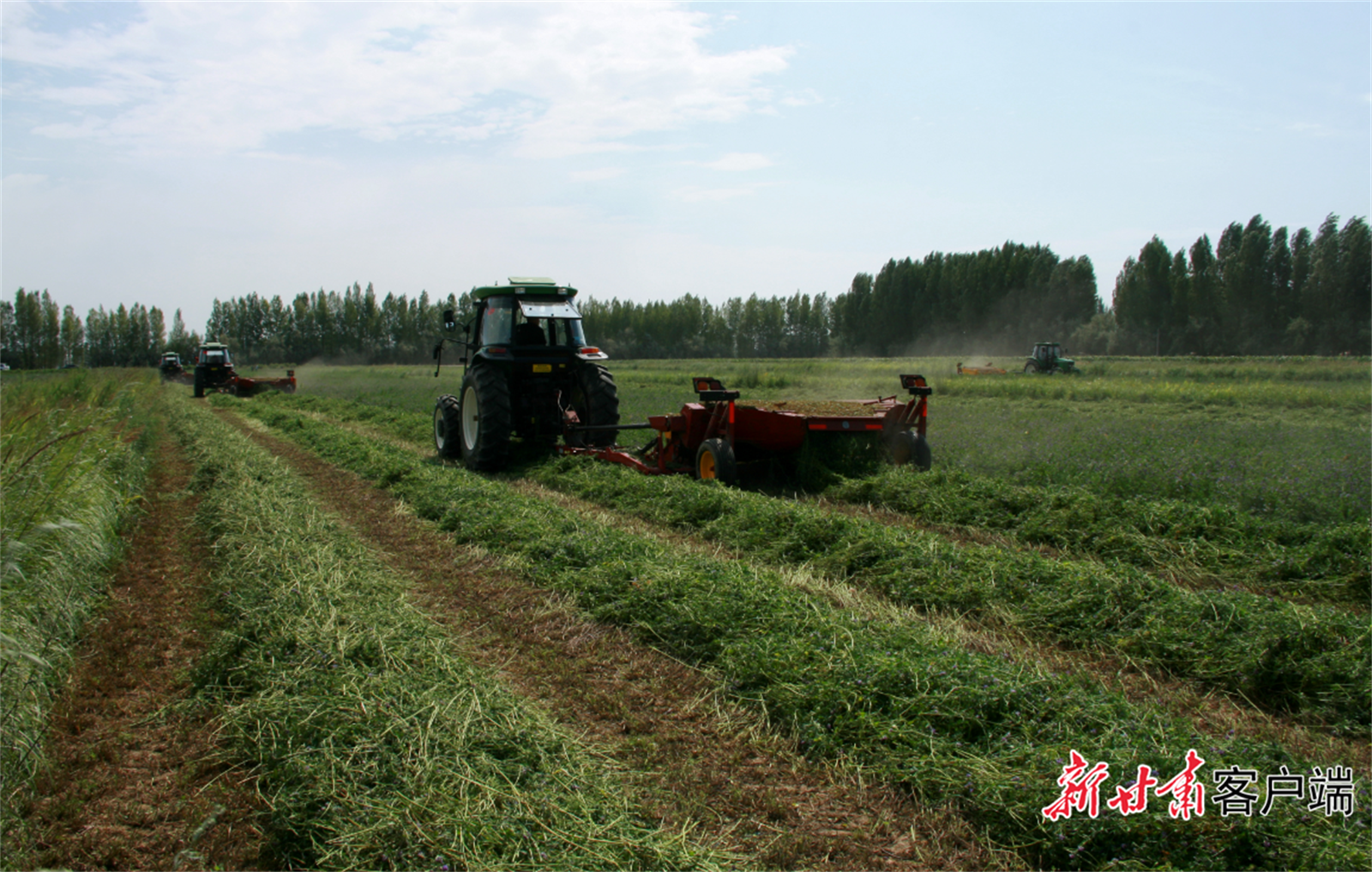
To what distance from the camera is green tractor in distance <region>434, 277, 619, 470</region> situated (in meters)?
9.94

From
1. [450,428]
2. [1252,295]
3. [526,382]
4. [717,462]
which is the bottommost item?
[717,462]

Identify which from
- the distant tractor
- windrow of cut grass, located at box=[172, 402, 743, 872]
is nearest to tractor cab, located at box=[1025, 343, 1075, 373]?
windrow of cut grass, located at box=[172, 402, 743, 872]

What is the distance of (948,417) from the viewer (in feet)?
50.9

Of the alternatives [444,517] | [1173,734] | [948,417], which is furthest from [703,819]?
[948,417]

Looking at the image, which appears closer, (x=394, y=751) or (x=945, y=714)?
(x=394, y=751)

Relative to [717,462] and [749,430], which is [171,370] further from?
[717,462]

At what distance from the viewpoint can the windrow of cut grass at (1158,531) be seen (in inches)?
200

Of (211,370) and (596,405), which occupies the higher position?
(211,370)

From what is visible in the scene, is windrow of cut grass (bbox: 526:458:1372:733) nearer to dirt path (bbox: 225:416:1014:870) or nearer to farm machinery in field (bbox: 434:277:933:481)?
farm machinery in field (bbox: 434:277:933:481)

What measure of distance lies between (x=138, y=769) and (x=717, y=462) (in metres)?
5.65

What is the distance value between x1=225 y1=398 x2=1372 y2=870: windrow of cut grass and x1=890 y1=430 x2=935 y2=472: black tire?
3734 millimetres

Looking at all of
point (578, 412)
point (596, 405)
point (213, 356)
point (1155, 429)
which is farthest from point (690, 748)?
point (213, 356)

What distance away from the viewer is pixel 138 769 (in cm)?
318

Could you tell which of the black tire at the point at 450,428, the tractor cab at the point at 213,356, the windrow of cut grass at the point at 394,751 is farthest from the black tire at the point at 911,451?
the tractor cab at the point at 213,356
